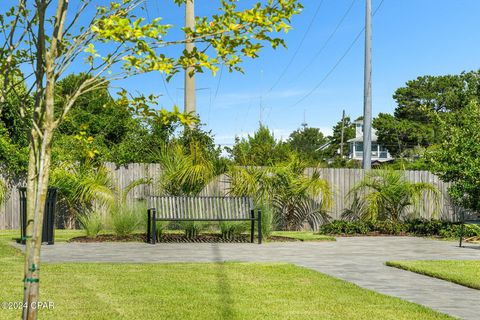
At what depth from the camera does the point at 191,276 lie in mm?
9273

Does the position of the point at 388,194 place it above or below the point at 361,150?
below

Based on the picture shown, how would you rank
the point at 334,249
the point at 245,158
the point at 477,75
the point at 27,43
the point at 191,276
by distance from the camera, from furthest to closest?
1. the point at 477,75
2. the point at 245,158
3. the point at 334,249
4. the point at 191,276
5. the point at 27,43

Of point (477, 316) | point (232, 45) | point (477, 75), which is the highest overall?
point (477, 75)

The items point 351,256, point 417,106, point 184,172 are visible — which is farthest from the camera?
point 417,106

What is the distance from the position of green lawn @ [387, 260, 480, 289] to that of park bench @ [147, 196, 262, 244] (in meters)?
4.69

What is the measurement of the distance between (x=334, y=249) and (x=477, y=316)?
7.48 m

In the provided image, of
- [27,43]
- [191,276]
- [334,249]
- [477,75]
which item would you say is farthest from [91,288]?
[477,75]

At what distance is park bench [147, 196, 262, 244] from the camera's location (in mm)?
15211

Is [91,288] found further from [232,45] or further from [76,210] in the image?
[76,210]

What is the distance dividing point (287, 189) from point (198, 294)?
12296 mm

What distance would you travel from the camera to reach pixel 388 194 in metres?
20.1

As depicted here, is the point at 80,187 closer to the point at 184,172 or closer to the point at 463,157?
the point at 184,172

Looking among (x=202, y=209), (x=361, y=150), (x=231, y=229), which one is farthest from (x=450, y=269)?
(x=361, y=150)

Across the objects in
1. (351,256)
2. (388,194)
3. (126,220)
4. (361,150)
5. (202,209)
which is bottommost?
(351,256)
